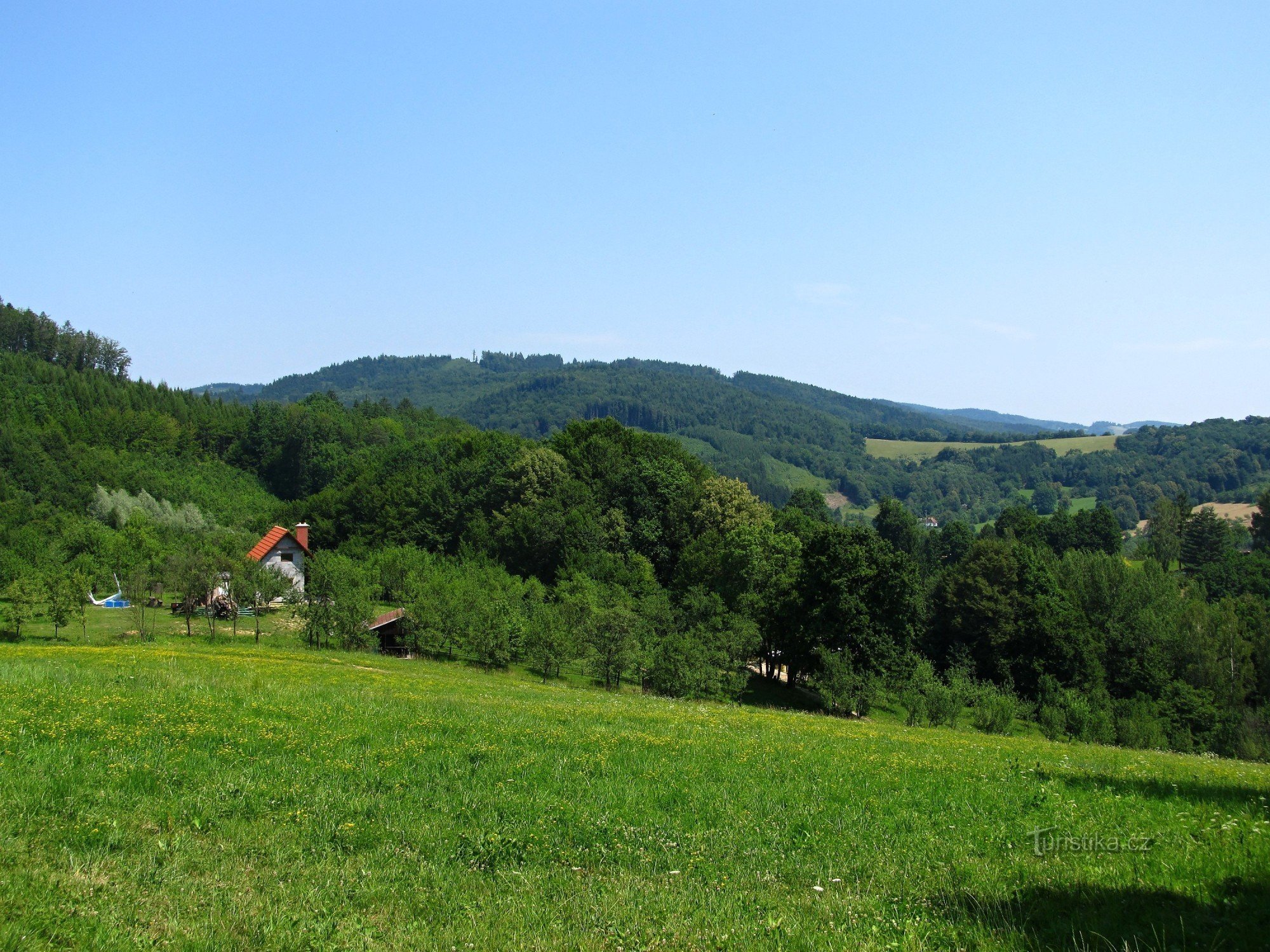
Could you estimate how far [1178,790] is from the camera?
13820mm

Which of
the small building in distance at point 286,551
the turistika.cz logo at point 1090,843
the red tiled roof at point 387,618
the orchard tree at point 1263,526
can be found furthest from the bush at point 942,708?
the orchard tree at point 1263,526

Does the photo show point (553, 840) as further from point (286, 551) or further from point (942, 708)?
point (286, 551)

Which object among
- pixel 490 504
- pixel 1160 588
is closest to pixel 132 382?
pixel 490 504

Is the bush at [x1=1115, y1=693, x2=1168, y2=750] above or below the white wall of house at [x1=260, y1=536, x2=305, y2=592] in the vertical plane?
below

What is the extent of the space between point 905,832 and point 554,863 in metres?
4.95

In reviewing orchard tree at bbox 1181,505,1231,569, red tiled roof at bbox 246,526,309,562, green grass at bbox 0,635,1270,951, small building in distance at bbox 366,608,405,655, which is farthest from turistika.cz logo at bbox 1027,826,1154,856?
orchard tree at bbox 1181,505,1231,569

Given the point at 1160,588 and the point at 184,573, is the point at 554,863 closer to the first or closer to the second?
the point at 184,573

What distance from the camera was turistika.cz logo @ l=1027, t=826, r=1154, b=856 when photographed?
963cm

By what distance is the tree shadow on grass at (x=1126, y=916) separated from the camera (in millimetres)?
6922

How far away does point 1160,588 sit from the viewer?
75.4 meters

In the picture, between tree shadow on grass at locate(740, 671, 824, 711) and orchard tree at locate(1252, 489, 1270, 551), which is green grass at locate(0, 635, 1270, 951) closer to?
tree shadow on grass at locate(740, 671, 824, 711)

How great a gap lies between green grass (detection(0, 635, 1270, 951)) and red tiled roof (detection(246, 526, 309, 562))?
69.9 meters

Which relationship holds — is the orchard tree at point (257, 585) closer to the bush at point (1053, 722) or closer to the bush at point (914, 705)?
the bush at point (914, 705)

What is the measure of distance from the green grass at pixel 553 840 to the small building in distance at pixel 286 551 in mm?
70192
